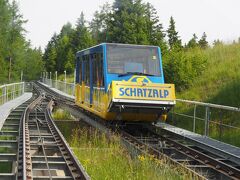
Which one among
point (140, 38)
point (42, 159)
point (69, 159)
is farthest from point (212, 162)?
point (140, 38)

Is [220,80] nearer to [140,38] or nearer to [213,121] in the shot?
[213,121]

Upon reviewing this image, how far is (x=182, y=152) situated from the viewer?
35.3 feet

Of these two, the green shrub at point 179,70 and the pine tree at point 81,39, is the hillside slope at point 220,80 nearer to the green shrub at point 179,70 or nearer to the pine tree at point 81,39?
the green shrub at point 179,70

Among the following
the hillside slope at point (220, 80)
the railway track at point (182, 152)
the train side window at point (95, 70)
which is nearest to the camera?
the railway track at point (182, 152)

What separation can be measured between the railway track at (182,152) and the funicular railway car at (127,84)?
0.68m

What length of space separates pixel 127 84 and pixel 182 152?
344cm

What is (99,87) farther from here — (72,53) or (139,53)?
(72,53)

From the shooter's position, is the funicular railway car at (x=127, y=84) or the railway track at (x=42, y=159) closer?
the railway track at (x=42, y=159)

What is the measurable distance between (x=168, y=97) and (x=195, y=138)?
159 centimetres

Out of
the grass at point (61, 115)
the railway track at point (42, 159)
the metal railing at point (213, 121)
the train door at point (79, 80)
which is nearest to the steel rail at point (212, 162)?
the metal railing at point (213, 121)

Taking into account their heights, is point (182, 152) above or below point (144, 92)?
below

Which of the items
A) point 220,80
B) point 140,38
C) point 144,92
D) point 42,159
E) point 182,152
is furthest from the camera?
point 140,38

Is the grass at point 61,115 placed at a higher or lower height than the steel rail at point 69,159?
lower

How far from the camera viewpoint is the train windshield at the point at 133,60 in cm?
1520
